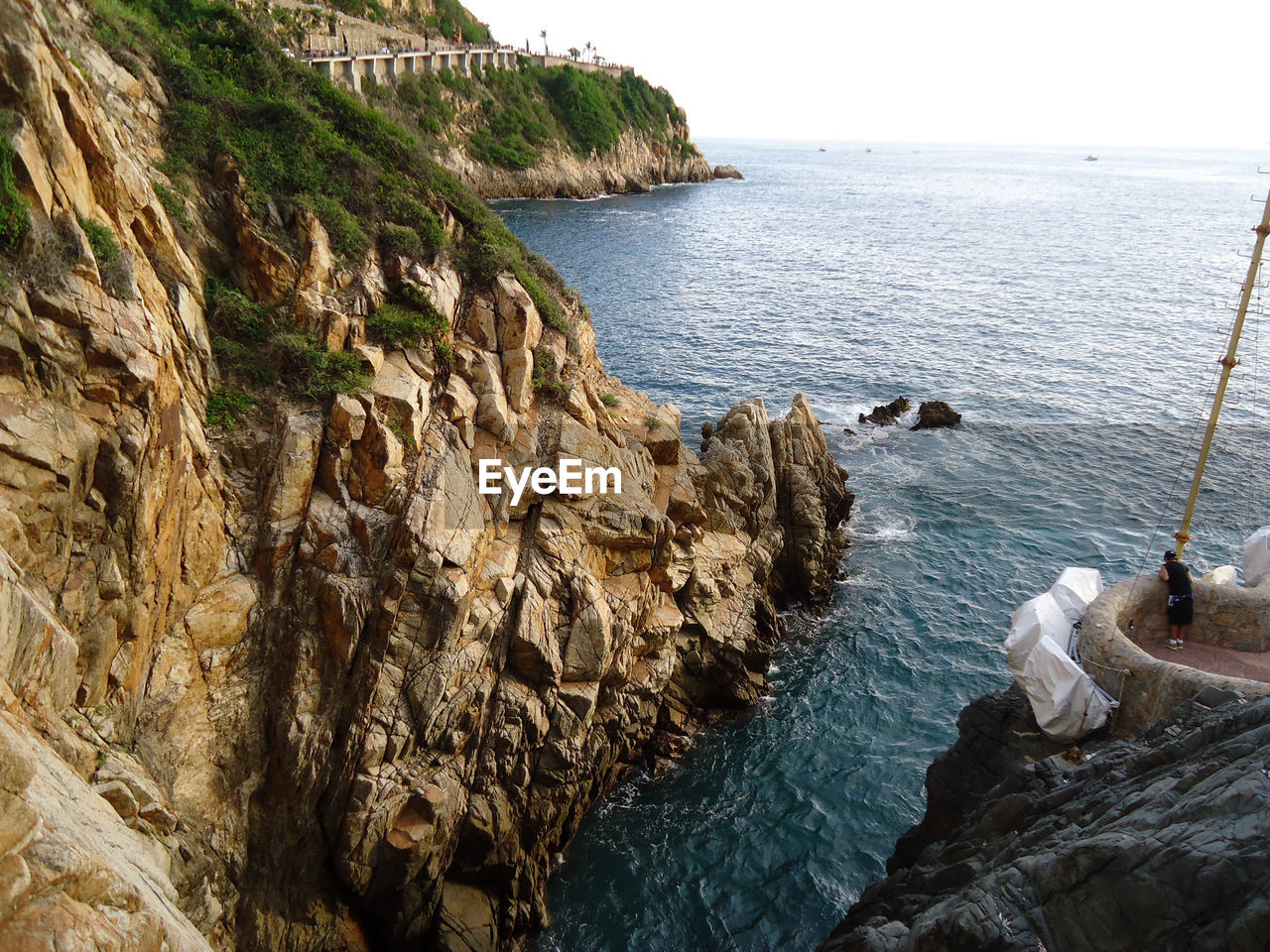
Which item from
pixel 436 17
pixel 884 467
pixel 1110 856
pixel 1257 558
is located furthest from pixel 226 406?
pixel 436 17

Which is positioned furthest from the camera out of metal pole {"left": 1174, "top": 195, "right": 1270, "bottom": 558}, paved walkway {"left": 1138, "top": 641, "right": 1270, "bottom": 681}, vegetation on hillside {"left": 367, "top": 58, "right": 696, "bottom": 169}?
vegetation on hillside {"left": 367, "top": 58, "right": 696, "bottom": 169}

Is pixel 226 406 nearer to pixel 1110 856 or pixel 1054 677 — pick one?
pixel 1110 856

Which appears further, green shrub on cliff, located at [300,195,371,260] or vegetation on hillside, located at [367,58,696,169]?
vegetation on hillside, located at [367,58,696,169]

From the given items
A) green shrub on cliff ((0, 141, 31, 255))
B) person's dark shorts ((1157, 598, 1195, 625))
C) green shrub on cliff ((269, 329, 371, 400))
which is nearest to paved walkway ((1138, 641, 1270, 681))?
person's dark shorts ((1157, 598, 1195, 625))

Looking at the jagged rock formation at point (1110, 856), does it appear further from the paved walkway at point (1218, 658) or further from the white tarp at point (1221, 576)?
the white tarp at point (1221, 576)

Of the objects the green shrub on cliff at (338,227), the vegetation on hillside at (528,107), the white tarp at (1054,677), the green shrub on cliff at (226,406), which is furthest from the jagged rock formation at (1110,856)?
the vegetation on hillside at (528,107)

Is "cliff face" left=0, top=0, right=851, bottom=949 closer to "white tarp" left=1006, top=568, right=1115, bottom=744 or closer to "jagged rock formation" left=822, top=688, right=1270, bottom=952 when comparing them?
"jagged rock formation" left=822, top=688, right=1270, bottom=952
